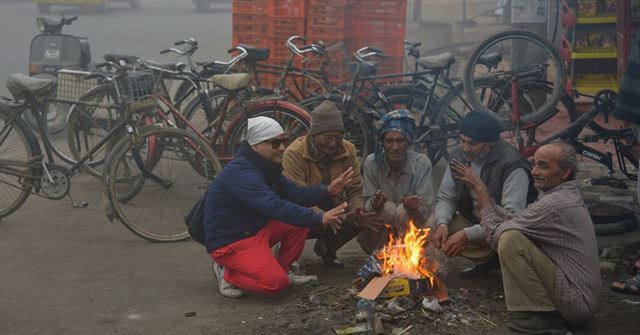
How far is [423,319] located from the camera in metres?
5.21

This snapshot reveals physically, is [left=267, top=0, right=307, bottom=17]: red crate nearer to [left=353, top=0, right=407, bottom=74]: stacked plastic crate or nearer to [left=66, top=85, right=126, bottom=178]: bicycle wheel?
[left=353, top=0, right=407, bottom=74]: stacked plastic crate

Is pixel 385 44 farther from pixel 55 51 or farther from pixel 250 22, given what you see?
pixel 55 51

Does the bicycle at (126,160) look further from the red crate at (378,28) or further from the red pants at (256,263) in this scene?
the red crate at (378,28)

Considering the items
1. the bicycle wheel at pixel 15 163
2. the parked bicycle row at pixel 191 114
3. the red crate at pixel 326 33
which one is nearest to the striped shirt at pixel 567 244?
the parked bicycle row at pixel 191 114

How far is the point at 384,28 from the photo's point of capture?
11.3m

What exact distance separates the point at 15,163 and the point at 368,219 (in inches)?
129

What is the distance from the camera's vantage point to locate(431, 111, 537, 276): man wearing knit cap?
5641 mm

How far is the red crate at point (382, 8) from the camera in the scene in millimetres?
11250

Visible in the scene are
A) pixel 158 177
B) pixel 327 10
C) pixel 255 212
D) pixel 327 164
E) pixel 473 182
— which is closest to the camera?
pixel 473 182

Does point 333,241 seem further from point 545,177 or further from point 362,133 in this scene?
point 362,133

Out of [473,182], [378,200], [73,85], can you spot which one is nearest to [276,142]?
[378,200]

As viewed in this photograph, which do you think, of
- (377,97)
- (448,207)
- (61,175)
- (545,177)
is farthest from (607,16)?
(61,175)

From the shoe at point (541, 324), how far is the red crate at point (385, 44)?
6.54 metres

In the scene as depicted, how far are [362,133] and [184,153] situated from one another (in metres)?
1.94
